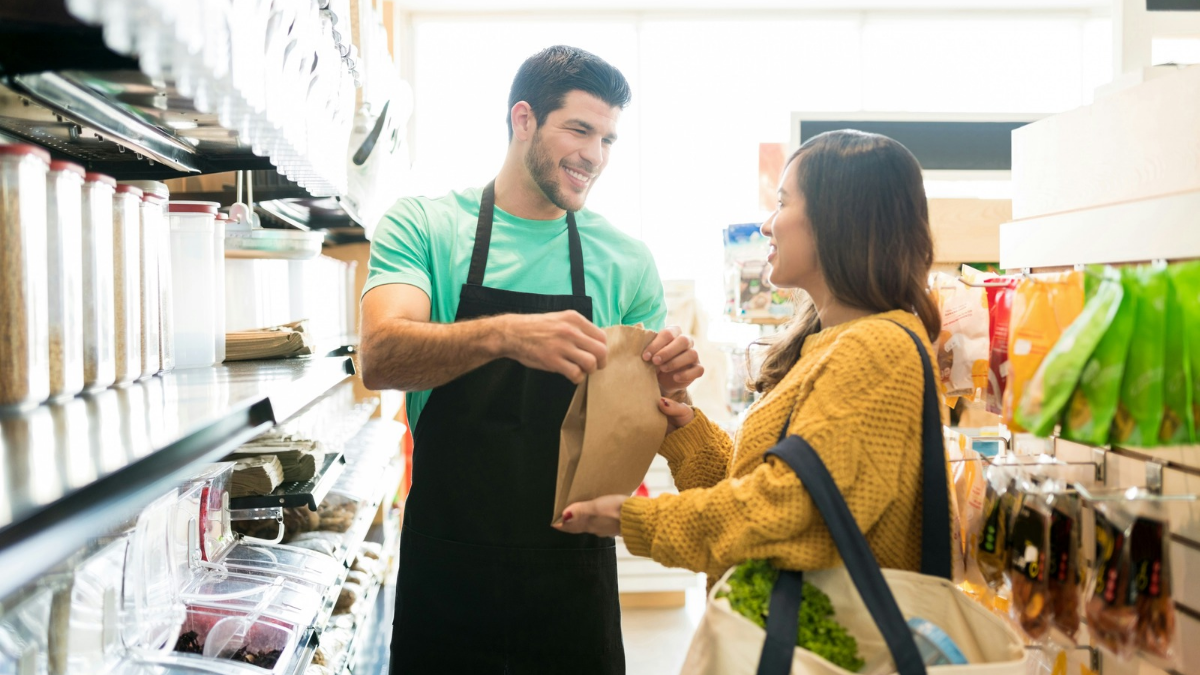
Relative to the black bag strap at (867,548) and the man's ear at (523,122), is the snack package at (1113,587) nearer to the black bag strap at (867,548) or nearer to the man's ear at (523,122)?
the black bag strap at (867,548)

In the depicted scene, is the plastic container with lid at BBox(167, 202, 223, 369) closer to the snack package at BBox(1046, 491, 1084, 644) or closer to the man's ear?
the man's ear

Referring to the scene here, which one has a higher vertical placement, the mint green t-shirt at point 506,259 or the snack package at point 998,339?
the mint green t-shirt at point 506,259

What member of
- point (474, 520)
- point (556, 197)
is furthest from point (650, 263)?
point (474, 520)

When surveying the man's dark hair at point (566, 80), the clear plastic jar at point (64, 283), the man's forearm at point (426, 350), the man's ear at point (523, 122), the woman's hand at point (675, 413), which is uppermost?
the man's dark hair at point (566, 80)

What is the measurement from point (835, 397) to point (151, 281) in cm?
121

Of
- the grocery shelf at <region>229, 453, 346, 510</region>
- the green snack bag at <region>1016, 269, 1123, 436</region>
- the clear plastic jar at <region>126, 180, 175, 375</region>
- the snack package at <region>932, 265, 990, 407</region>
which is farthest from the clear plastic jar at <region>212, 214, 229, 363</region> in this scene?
the green snack bag at <region>1016, 269, 1123, 436</region>

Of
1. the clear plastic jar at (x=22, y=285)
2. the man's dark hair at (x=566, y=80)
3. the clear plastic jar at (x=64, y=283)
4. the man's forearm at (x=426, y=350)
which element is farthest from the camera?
the man's dark hair at (x=566, y=80)

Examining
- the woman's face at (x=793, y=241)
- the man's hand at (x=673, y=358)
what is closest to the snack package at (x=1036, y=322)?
the woman's face at (x=793, y=241)

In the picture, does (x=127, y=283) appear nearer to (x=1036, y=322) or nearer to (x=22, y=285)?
(x=22, y=285)

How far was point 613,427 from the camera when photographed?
1.69 metres

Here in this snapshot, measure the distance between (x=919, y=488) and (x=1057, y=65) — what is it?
6569mm

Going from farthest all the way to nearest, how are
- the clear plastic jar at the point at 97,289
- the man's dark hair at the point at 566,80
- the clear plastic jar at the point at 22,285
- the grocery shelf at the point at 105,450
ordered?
1. the man's dark hair at the point at 566,80
2. the clear plastic jar at the point at 97,289
3. the clear plastic jar at the point at 22,285
4. the grocery shelf at the point at 105,450

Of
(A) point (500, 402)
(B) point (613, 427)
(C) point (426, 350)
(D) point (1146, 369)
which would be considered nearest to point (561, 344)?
(B) point (613, 427)

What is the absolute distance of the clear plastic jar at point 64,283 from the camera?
119 cm
